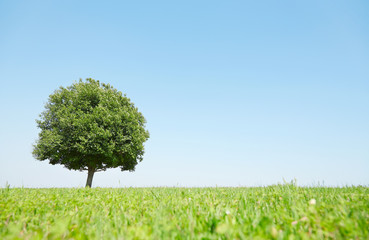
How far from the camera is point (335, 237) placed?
8.02 ft

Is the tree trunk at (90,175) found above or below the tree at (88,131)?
below

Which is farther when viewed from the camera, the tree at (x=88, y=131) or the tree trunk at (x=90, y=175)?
the tree trunk at (x=90, y=175)

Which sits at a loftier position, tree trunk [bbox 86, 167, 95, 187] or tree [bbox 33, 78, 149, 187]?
tree [bbox 33, 78, 149, 187]

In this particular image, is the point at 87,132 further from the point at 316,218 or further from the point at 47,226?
the point at 316,218

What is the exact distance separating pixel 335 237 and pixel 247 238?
105 cm

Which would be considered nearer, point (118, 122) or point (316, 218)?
point (316, 218)

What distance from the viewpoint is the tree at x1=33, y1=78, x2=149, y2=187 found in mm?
21188

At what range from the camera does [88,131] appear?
21500mm

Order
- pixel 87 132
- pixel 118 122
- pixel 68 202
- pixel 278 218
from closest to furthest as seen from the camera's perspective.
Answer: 1. pixel 278 218
2. pixel 68 202
3. pixel 87 132
4. pixel 118 122

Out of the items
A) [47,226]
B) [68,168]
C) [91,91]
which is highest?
[91,91]

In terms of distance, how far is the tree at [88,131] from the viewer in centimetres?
2119

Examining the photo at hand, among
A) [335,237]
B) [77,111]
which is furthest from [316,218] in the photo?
[77,111]

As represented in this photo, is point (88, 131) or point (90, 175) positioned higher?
point (88, 131)

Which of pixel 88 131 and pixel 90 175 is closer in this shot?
pixel 88 131
